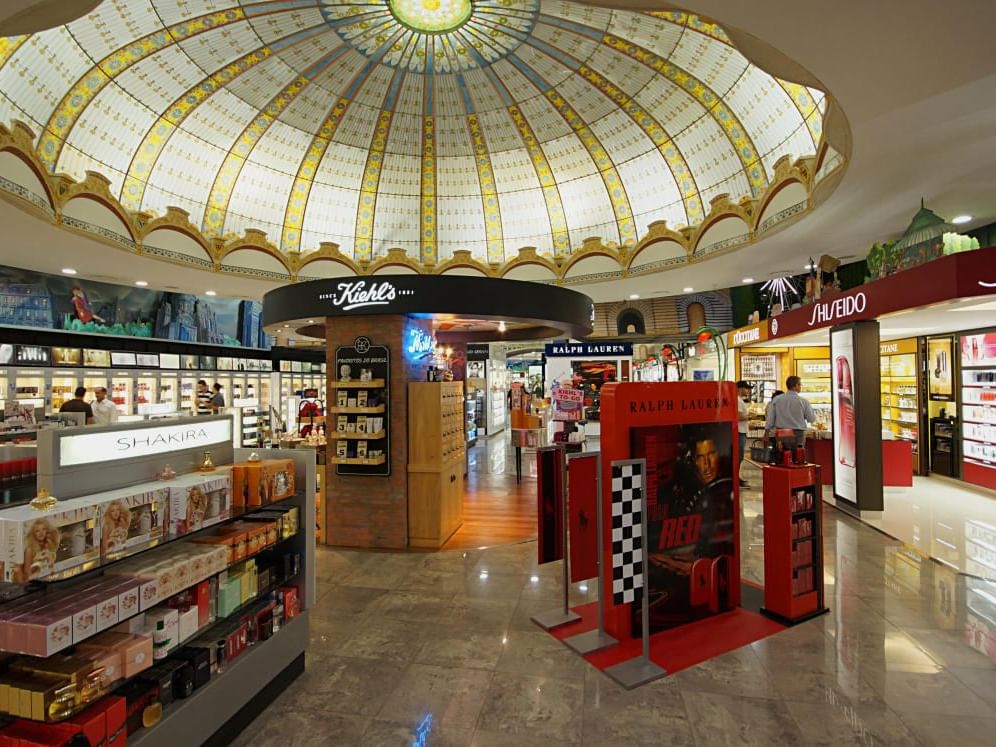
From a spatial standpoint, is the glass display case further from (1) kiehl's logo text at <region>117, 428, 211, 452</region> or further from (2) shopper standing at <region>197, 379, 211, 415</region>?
(2) shopper standing at <region>197, 379, 211, 415</region>

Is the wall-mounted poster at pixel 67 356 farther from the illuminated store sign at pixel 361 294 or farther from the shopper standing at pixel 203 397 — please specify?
the illuminated store sign at pixel 361 294

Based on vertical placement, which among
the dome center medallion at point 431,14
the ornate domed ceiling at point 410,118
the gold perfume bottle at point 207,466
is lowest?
the gold perfume bottle at point 207,466

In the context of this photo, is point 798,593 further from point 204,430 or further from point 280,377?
point 280,377

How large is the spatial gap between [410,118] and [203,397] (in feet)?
29.2

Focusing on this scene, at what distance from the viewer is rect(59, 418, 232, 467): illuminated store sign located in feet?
7.84

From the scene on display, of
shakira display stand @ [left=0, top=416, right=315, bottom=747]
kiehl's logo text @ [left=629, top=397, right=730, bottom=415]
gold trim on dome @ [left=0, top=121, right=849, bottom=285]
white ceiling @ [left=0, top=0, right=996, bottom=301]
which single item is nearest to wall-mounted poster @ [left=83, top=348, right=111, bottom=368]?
white ceiling @ [left=0, top=0, right=996, bottom=301]

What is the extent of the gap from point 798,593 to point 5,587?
474cm

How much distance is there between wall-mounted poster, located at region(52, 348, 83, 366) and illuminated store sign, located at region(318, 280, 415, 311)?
8395mm

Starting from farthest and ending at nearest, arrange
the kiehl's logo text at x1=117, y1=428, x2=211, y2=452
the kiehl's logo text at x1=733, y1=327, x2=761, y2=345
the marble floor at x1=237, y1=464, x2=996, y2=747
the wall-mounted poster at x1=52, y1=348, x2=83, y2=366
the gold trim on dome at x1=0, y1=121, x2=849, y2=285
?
1. the kiehl's logo text at x1=733, y1=327, x2=761, y2=345
2. the wall-mounted poster at x1=52, y1=348, x2=83, y2=366
3. the gold trim on dome at x1=0, y1=121, x2=849, y2=285
4. the marble floor at x1=237, y1=464, x2=996, y2=747
5. the kiehl's logo text at x1=117, y1=428, x2=211, y2=452

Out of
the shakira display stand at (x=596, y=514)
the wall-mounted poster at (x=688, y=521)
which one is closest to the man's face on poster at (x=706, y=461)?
the wall-mounted poster at (x=688, y=521)

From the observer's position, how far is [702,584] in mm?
4207

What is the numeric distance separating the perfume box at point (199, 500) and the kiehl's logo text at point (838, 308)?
7.34 meters

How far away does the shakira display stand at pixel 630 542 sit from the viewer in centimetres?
348

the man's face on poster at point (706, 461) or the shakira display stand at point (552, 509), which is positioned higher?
the man's face on poster at point (706, 461)
